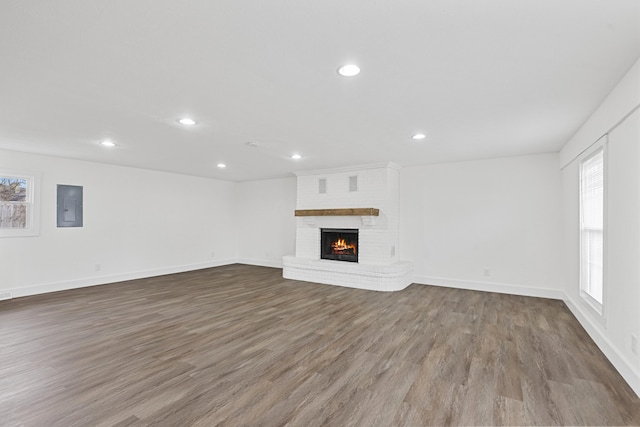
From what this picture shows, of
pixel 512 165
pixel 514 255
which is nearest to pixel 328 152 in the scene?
pixel 512 165

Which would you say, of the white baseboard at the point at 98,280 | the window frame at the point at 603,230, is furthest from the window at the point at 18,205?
the window frame at the point at 603,230

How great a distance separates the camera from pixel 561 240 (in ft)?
16.3

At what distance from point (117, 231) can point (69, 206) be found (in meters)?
0.94

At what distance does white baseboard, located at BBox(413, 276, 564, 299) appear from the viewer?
16.5 ft

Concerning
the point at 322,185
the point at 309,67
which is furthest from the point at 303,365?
the point at 322,185

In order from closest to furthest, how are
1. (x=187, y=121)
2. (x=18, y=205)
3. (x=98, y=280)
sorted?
1. (x=187, y=121)
2. (x=18, y=205)
3. (x=98, y=280)

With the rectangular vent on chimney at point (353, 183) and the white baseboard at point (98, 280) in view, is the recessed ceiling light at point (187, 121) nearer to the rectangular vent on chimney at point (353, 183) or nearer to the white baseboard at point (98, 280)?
the rectangular vent on chimney at point (353, 183)

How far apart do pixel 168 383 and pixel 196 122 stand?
8.54ft

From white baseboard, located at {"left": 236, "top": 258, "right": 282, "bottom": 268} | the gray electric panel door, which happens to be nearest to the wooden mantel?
white baseboard, located at {"left": 236, "top": 258, "right": 282, "bottom": 268}

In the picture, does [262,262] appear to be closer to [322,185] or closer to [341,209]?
[322,185]

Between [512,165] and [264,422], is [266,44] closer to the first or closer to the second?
[264,422]

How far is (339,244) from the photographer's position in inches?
263

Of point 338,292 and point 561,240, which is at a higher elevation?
point 561,240

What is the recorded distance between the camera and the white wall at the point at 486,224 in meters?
5.08
